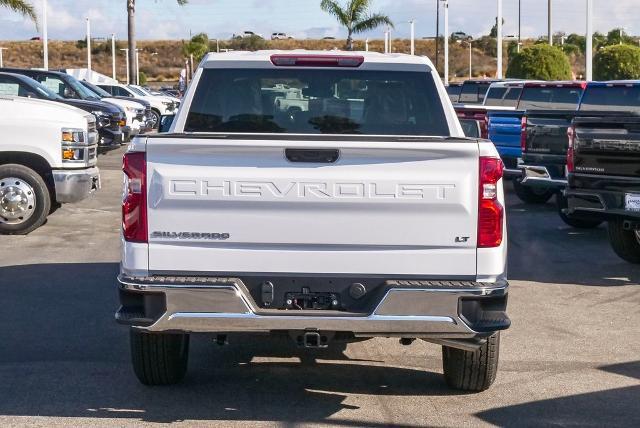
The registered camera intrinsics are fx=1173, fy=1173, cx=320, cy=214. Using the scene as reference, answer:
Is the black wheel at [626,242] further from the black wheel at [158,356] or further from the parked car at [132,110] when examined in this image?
the parked car at [132,110]

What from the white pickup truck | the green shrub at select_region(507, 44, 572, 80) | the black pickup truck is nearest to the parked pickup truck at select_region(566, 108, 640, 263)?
the black pickup truck

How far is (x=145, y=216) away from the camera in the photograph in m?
6.09

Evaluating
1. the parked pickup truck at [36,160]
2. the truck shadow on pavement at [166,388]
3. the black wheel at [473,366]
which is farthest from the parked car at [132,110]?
the black wheel at [473,366]

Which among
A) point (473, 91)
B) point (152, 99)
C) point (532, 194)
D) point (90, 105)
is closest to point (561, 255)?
point (532, 194)

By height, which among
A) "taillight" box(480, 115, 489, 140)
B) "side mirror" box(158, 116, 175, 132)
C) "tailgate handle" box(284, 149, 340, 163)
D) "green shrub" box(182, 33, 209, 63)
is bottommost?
"taillight" box(480, 115, 489, 140)

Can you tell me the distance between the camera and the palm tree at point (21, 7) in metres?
34.4

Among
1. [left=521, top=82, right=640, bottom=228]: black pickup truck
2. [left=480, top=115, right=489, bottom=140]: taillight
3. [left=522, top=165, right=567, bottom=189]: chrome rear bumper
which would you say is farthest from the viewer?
[left=480, top=115, right=489, bottom=140]: taillight

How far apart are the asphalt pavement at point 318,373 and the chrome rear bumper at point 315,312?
660 mm

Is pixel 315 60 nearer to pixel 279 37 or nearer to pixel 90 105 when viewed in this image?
pixel 90 105

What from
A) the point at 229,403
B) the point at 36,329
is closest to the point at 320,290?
the point at 229,403

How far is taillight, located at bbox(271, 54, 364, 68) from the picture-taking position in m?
7.16

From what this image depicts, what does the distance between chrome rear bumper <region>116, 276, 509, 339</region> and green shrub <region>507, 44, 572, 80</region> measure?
44807 millimetres

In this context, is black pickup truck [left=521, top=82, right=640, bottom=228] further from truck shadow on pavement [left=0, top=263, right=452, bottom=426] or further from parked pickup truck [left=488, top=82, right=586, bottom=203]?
truck shadow on pavement [left=0, top=263, right=452, bottom=426]

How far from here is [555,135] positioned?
15.0m
